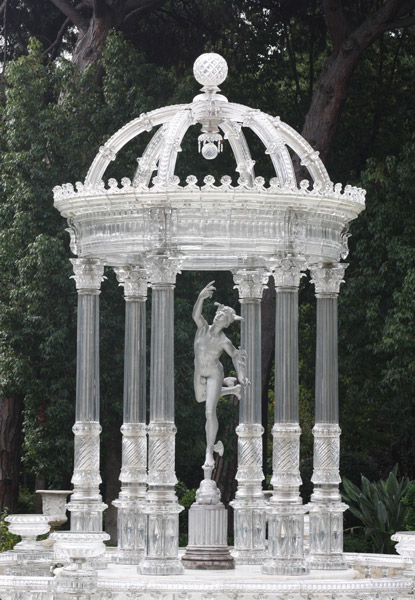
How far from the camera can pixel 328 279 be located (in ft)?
60.3

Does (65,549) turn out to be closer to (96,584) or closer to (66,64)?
(96,584)

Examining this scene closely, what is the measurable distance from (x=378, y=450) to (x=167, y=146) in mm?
21507

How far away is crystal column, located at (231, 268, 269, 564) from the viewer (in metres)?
18.5

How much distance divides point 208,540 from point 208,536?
54 millimetres

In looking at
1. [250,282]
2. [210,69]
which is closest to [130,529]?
[250,282]

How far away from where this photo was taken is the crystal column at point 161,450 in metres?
16.2

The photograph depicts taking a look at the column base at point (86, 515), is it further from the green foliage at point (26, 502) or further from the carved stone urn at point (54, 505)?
the green foliage at point (26, 502)

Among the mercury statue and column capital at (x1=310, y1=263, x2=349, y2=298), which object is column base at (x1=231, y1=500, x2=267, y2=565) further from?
column capital at (x1=310, y1=263, x2=349, y2=298)

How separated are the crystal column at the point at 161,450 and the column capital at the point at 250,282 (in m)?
2.54

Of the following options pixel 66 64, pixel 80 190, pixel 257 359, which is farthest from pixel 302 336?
pixel 80 190

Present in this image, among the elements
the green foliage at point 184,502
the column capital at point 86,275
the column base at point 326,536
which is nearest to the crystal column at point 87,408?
the column capital at point 86,275

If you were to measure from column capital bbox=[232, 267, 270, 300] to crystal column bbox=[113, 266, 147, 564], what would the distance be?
1.29 m

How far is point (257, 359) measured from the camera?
62.0 ft

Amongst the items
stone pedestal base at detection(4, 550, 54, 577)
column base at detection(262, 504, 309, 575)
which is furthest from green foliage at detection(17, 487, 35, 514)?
column base at detection(262, 504, 309, 575)
